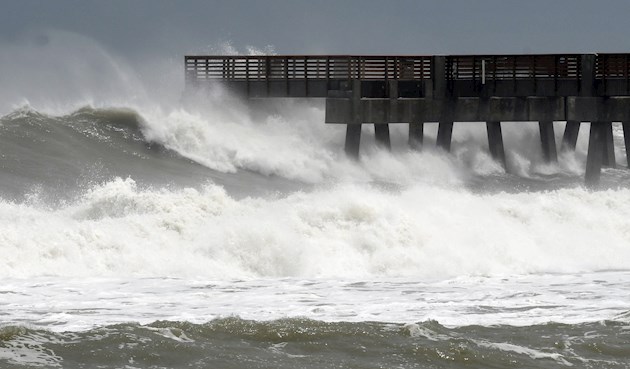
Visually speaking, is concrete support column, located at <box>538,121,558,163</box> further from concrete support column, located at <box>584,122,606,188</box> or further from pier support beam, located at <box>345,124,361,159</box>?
pier support beam, located at <box>345,124,361,159</box>

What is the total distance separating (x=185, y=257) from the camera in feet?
63.1

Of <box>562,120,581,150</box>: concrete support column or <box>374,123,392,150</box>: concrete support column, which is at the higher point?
<box>562,120,581,150</box>: concrete support column

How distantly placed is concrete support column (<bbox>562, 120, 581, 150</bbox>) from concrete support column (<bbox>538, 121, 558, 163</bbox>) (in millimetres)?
1149

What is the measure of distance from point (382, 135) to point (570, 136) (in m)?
7.79

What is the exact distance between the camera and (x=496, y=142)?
35.6m

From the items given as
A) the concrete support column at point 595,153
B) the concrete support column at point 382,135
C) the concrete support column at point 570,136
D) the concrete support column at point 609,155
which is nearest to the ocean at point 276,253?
the concrete support column at point 382,135

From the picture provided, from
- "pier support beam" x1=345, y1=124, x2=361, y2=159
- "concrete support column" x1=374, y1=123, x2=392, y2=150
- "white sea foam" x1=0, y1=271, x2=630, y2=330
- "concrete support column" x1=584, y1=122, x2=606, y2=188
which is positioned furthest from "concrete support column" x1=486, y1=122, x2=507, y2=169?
"white sea foam" x1=0, y1=271, x2=630, y2=330

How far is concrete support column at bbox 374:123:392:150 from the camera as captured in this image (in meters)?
34.1

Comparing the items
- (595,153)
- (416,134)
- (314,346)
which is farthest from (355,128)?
(314,346)

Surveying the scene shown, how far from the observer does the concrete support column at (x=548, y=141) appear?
123 ft

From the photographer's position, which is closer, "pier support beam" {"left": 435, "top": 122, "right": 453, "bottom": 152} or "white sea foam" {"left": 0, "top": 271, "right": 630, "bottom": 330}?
"white sea foam" {"left": 0, "top": 271, "right": 630, "bottom": 330}

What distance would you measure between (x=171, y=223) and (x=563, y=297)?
7.29 meters

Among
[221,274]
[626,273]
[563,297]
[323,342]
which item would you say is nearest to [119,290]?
[221,274]

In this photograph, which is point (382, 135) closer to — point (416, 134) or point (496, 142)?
point (416, 134)
